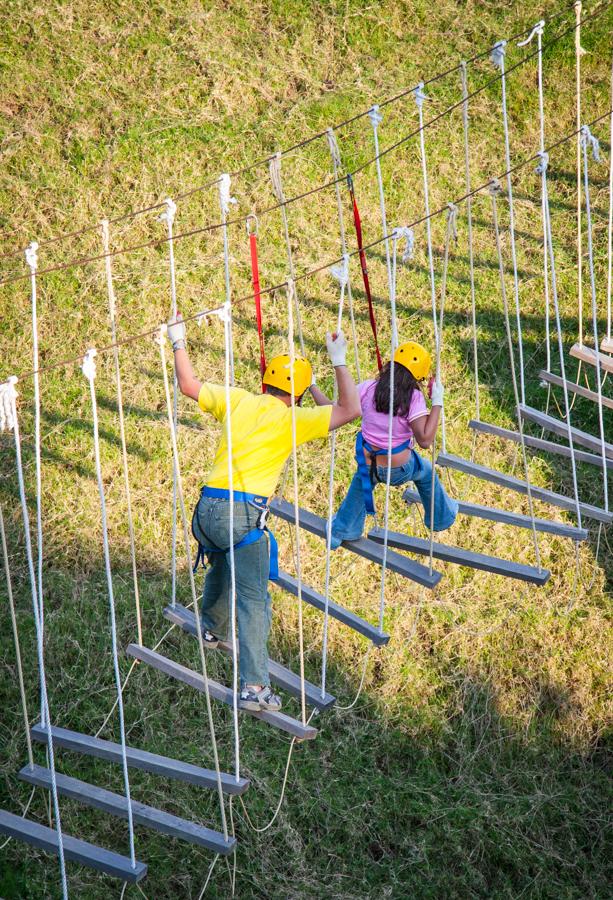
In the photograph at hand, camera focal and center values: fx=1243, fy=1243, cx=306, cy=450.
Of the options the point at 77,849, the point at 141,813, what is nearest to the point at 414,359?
the point at 141,813

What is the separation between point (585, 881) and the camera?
659cm

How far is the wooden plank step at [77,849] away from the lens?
411 cm

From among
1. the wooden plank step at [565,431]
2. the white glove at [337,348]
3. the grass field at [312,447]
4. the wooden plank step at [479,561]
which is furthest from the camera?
the grass field at [312,447]

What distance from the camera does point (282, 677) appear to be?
4.46 m

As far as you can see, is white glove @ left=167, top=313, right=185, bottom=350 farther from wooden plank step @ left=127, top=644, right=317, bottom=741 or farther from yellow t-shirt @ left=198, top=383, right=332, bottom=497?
wooden plank step @ left=127, top=644, right=317, bottom=741

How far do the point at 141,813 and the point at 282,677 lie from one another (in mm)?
675

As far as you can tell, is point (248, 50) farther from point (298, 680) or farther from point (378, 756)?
point (298, 680)

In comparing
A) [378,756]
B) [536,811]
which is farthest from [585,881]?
[378,756]

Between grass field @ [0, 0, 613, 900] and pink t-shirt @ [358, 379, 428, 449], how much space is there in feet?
7.19

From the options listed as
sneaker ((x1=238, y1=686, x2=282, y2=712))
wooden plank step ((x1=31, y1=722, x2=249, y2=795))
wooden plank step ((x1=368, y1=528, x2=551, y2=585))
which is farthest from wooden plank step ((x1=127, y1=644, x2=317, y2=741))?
wooden plank step ((x1=368, y1=528, x2=551, y2=585))

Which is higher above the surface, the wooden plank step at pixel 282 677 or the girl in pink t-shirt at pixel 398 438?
the girl in pink t-shirt at pixel 398 438

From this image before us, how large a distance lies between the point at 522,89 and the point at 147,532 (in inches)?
160

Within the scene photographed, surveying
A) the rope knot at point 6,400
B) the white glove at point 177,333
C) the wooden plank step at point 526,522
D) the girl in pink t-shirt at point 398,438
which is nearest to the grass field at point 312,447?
the girl in pink t-shirt at point 398,438

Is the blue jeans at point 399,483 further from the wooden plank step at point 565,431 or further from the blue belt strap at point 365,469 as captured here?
the wooden plank step at point 565,431
